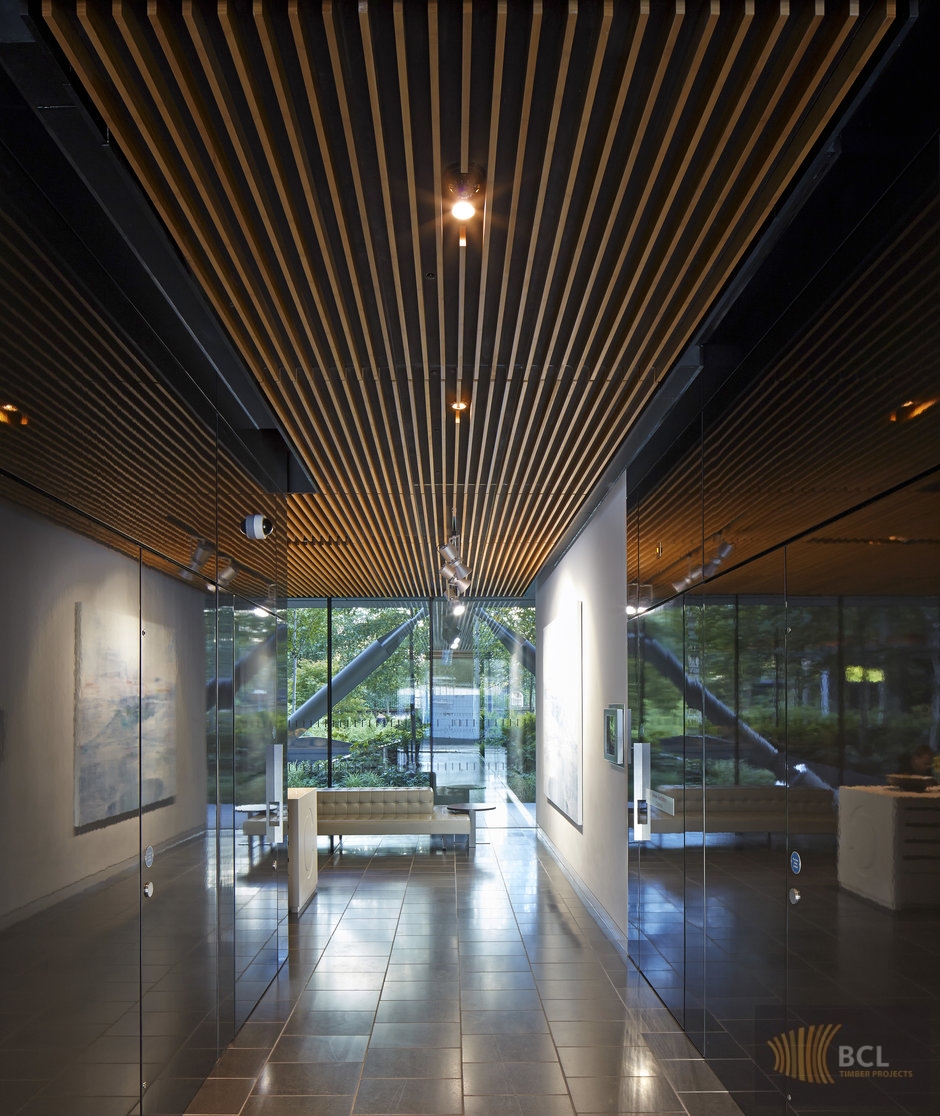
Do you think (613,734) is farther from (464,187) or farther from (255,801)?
(464,187)

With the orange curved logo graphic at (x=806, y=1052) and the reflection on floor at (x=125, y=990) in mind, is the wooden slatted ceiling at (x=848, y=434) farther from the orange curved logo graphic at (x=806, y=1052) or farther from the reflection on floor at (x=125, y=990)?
the reflection on floor at (x=125, y=990)

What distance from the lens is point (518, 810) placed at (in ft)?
45.8

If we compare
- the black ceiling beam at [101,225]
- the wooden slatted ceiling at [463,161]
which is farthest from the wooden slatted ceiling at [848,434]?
the black ceiling beam at [101,225]

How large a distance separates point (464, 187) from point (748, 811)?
2.72 metres

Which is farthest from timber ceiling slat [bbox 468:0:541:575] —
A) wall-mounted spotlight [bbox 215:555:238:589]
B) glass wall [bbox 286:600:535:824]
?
glass wall [bbox 286:600:535:824]

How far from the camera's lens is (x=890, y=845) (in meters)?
2.64

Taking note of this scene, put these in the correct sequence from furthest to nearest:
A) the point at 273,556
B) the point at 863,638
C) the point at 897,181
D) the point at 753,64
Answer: the point at 273,556 < the point at 863,638 < the point at 897,181 < the point at 753,64

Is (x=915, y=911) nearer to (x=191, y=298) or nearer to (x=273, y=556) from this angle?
(x=191, y=298)

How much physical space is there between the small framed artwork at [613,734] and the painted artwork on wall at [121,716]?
3.45m

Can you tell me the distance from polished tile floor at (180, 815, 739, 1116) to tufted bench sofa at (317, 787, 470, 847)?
2616 mm

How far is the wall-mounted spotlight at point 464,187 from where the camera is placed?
9.34ft

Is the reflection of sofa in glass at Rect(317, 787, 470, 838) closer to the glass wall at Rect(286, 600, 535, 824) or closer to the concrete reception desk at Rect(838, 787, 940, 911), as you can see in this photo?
the glass wall at Rect(286, 600, 535, 824)

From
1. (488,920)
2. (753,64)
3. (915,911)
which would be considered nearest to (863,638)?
(915,911)

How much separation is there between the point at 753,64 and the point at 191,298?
2.22 m
